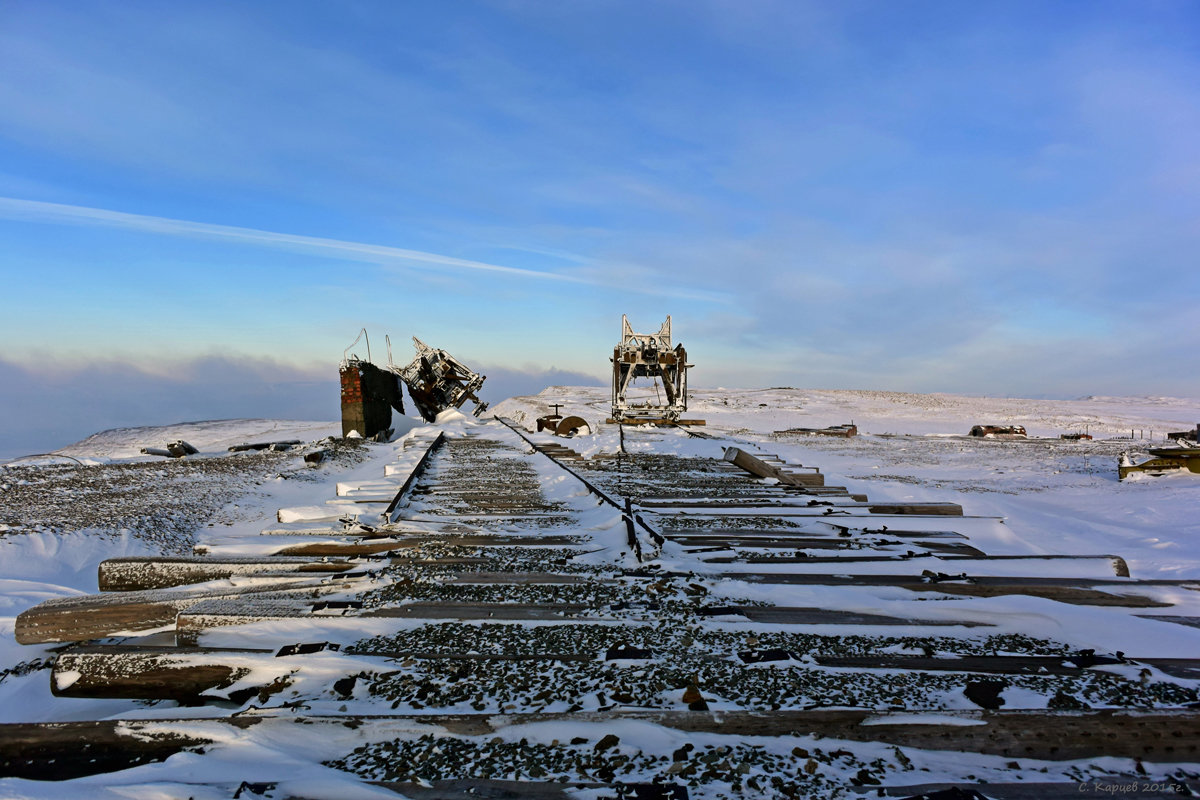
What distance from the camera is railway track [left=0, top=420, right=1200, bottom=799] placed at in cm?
186

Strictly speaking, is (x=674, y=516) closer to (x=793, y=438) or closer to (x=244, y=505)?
(x=244, y=505)

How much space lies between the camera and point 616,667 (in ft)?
8.04

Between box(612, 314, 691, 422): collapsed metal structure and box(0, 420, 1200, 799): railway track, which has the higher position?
box(612, 314, 691, 422): collapsed metal structure

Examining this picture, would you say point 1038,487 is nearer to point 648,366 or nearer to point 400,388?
point 648,366

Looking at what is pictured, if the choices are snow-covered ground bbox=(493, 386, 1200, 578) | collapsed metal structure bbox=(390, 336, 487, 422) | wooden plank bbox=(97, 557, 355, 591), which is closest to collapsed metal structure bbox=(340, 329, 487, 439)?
collapsed metal structure bbox=(390, 336, 487, 422)

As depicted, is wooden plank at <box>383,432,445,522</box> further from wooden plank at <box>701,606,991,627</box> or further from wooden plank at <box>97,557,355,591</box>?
wooden plank at <box>701,606,991,627</box>

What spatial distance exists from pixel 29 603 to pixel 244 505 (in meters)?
3.68

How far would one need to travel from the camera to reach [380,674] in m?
2.38

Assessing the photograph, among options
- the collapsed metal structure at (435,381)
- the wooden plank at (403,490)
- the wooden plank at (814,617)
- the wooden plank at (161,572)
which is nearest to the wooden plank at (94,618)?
the wooden plank at (161,572)

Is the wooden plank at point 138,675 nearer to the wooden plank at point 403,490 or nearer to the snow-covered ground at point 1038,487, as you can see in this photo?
the wooden plank at point 403,490

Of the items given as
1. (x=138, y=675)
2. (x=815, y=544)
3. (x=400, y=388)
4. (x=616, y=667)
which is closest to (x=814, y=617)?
(x=616, y=667)

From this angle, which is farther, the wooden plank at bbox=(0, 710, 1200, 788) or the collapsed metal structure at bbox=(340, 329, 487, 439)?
the collapsed metal structure at bbox=(340, 329, 487, 439)

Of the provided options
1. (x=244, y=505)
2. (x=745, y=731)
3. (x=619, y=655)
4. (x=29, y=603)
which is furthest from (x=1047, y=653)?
(x=244, y=505)

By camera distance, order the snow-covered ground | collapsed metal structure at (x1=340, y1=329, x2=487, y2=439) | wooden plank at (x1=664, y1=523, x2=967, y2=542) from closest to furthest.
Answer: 1. wooden plank at (x1=664, y1=523, x2=967, y2=542)
2. the snow-covered ground
3. collapsed metal structure at (x1=340, y1=329, x2=487, y2=439)
